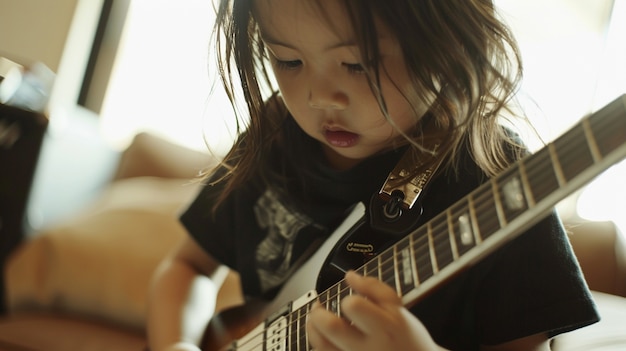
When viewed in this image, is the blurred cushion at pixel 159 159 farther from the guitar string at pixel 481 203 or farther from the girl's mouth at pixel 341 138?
the guitar string at pixel 481 203

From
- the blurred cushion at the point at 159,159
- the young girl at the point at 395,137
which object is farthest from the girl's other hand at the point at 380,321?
the blurred cushion at the point at 159,159

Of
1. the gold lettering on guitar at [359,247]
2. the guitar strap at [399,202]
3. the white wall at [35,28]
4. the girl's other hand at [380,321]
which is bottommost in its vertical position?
the girl's other hand at [380,321]

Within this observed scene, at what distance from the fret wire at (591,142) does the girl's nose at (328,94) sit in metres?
0.25

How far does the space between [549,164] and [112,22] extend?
2.01 meters

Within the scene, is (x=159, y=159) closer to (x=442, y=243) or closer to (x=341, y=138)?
(x=341, y=138)

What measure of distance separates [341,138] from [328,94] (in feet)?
0.23

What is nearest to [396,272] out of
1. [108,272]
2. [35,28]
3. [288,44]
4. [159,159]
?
[288,44]

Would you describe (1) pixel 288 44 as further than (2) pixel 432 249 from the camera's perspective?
Yes

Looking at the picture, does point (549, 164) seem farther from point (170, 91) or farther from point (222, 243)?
point (170, 91)

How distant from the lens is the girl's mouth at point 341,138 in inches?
25.0

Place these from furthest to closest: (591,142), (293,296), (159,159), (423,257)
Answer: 1. (159,159)
2. (293,296)
3. (423,257)
4. (591,142)

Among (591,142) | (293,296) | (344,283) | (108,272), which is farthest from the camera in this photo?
(108,272)

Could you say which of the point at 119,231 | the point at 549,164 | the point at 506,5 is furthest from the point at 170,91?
the point at 549,164

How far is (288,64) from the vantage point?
0.62 metres
